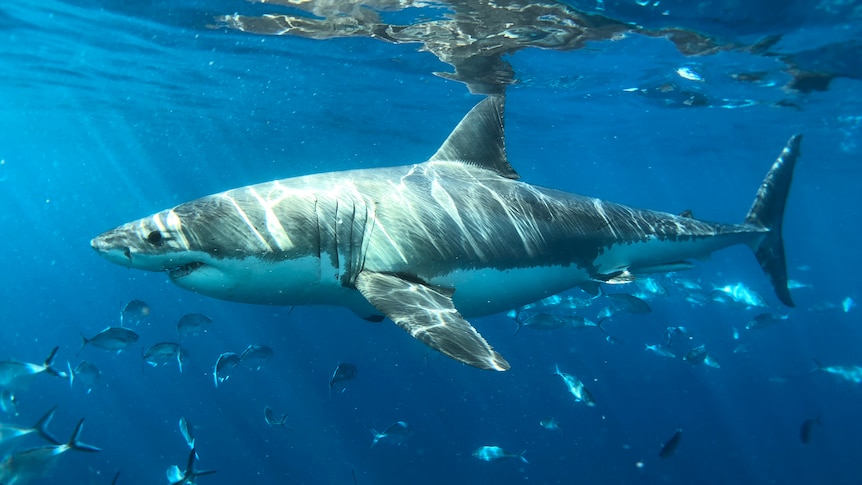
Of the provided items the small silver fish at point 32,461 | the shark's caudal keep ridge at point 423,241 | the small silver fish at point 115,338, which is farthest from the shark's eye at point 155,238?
the small silver fish at point 115,338

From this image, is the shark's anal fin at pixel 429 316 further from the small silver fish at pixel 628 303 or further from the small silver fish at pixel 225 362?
A: the small silver fish at pixel 628 303

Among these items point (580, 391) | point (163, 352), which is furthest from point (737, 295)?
point (163, 352)

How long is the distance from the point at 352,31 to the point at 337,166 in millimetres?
35182

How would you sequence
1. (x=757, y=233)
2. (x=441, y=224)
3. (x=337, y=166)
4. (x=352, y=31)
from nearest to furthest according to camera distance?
1. (x=441, y=224)
2. (x=757, y=233)
3. (x=352, y=31)
4. (x=337, y=166)

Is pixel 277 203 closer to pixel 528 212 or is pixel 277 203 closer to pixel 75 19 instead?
pixel 528 212

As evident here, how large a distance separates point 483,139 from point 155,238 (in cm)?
381

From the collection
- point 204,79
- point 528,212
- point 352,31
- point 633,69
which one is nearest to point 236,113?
point 204,79

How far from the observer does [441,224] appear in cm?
451

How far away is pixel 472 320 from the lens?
18812 mm

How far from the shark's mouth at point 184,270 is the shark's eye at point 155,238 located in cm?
29

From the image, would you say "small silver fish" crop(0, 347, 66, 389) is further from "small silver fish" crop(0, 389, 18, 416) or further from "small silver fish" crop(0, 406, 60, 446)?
"small silver fish" crop(0, 406, 60, 446)

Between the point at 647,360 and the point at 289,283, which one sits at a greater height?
the point at 289,283

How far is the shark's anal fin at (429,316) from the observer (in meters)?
2.93

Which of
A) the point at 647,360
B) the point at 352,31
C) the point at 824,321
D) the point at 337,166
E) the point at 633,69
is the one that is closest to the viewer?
the point at 352,31
